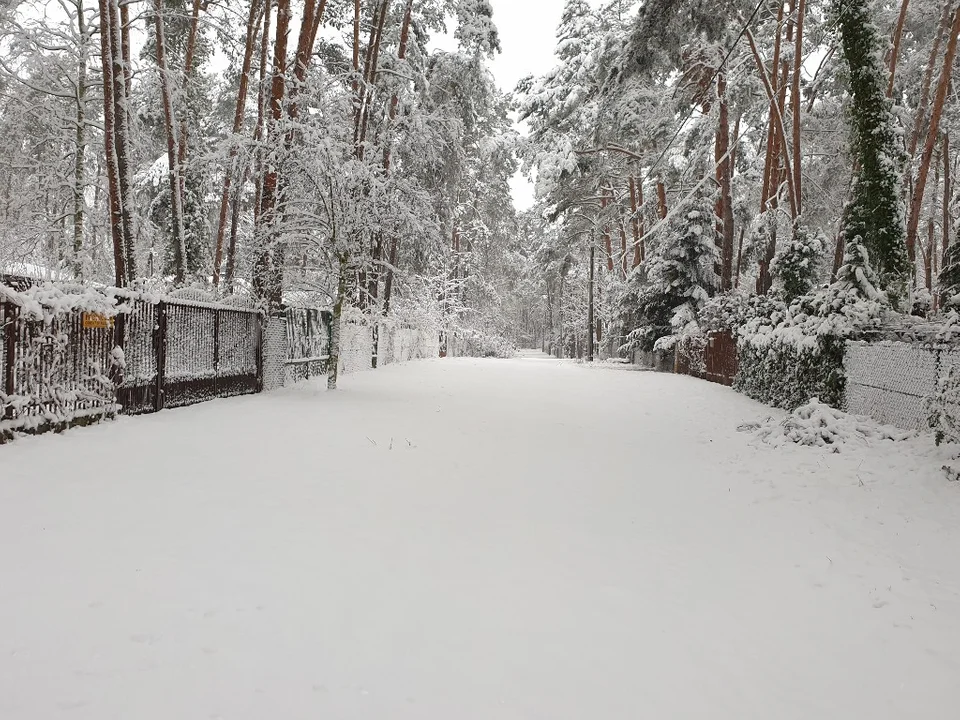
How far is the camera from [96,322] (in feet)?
23.7

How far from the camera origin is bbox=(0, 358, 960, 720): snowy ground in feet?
7.84

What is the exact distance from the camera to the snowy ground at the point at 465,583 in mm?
2391

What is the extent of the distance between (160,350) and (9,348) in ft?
8.61

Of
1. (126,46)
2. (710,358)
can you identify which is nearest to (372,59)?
(126,46)

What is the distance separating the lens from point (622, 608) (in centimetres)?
321

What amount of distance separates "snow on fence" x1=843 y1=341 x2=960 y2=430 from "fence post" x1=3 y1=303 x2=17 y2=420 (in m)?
9.51

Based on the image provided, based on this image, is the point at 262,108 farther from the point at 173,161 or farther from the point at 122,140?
the point at 122,140

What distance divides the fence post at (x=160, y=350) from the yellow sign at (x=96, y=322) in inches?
42.9

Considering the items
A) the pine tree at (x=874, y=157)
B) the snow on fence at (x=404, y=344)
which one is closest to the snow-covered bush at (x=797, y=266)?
the pine tree at (x=874, y=157)

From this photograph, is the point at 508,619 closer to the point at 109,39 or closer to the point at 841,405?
the point at 841,405

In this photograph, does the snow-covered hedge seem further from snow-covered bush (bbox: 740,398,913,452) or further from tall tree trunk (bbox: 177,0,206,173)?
tall tree trunk (bbox: 177,0,206,173)

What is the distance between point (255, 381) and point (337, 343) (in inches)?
71.4

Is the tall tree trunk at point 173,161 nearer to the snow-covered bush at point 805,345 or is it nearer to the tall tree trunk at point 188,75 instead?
the tall tree trunk at point 188,75

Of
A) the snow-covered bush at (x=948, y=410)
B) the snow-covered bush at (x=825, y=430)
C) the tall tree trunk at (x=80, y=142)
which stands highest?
the tall tree trunk at (x=80, y=142)
